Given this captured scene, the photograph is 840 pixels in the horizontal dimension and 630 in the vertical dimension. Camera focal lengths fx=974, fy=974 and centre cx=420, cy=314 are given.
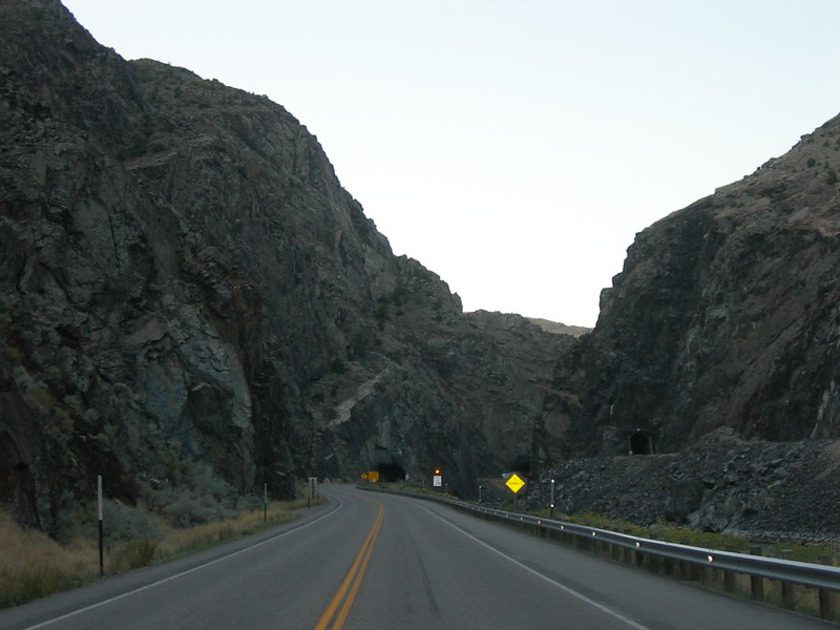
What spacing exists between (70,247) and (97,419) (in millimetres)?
10961

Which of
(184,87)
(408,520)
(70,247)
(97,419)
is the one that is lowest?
(408,520)

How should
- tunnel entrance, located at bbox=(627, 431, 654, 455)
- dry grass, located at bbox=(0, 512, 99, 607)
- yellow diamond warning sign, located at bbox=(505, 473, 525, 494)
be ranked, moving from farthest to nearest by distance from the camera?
tunnel entrance, located at bbox=(627, 431, 654, 455)
yellow diamond warning sign, located at bbox=(505, 473, 525, 494)
dry grass, located at bbox=(0, 512, 99, 607)

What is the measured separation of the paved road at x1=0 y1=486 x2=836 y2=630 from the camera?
40.2 feet

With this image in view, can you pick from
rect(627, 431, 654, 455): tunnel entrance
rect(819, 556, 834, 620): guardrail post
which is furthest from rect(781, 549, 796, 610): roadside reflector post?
rect(627, 431, 654, 455): tunnel entrance

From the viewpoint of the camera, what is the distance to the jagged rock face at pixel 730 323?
53938 mm

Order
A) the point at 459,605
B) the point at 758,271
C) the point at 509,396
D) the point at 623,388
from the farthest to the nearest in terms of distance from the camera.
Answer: the point at 509,396 → the point at 623,388 → the point at 758,271 → the point at 459,605

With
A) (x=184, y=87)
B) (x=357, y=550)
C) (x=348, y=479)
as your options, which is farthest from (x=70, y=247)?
(x=184, y=87)

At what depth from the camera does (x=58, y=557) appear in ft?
66.7

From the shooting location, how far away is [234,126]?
4515 inches

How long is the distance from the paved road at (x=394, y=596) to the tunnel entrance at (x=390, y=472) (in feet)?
310

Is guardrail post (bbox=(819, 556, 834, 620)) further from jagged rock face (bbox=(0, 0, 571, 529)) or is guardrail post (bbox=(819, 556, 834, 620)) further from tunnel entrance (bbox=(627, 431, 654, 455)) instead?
tunnel entrance (bbox=(627, 431, 654, 455))

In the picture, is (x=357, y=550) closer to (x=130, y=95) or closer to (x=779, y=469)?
(x=779, y=469)

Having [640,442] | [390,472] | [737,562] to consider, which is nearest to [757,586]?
[737,562]

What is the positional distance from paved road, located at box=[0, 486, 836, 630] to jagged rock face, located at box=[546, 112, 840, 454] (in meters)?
29.3
